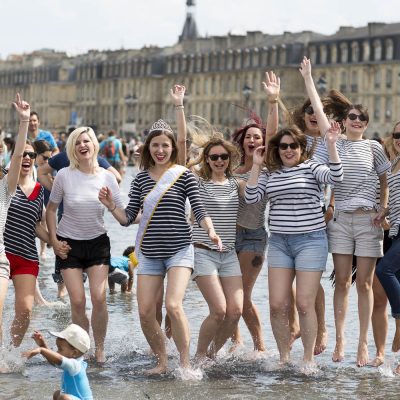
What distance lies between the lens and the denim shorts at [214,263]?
389 inches

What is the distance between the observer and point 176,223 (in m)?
9.66

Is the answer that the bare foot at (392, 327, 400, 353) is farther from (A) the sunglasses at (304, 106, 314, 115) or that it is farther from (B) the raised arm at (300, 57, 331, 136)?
(A) the sunglasses at (304, 106, 314, 115)

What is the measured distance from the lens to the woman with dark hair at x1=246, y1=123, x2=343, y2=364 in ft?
32.1

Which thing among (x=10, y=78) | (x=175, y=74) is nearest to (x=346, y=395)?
(x=175, y=74)

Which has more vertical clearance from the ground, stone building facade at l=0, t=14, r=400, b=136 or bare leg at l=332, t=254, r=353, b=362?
stone building facade at l=0, t=14, r=400, b=136

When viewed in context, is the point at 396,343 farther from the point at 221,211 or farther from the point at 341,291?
the point at 221,211

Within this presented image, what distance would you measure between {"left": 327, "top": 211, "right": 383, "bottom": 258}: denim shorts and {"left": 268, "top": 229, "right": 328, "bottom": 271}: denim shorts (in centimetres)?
22

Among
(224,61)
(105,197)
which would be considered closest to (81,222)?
(105,197)

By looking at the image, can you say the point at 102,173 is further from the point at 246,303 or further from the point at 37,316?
the point at 37,316

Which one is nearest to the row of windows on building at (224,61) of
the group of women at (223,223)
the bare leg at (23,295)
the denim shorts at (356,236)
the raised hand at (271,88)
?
the raised hand at (271,88)

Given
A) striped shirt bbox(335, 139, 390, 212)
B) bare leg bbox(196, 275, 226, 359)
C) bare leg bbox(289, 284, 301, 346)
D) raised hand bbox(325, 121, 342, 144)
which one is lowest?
bare leg bbox(289, 284, 301, 346)

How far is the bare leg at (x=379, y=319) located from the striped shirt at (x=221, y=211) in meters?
1.23

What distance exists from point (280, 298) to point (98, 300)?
50.8 inches

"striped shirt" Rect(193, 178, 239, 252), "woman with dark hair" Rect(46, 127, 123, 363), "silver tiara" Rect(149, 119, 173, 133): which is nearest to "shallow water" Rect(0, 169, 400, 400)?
"woman with dark hair" Rect(46, 127, 123, 363)
